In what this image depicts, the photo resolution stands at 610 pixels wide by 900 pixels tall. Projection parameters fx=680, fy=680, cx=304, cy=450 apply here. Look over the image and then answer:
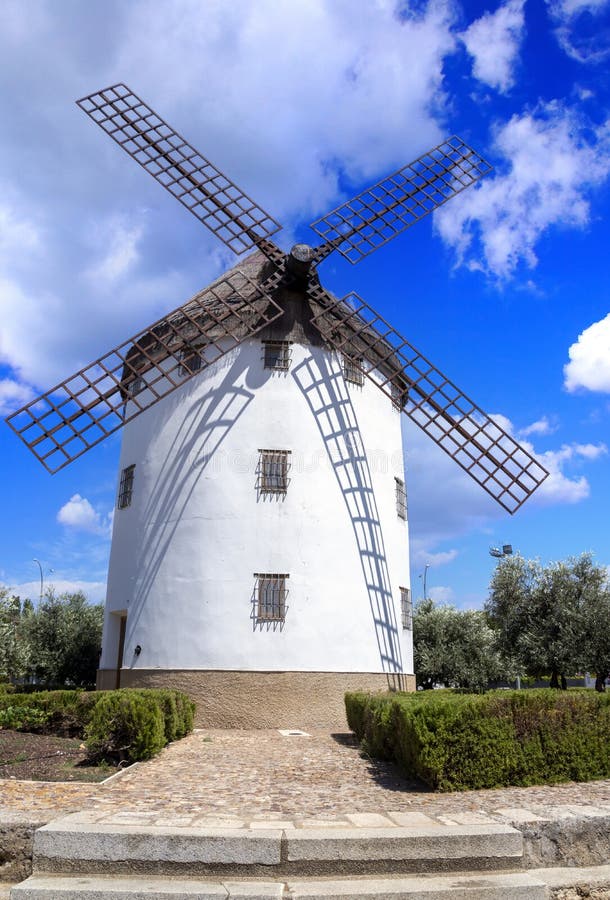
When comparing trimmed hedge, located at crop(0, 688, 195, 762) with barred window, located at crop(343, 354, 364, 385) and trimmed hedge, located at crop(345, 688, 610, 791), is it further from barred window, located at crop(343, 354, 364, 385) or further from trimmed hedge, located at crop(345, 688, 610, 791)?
barred window, located at crop(343, 354, 364, 385)

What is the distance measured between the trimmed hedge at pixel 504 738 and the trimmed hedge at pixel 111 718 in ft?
12.2

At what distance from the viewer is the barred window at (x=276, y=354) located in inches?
682

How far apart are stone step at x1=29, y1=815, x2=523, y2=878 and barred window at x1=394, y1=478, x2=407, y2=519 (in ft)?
44.0

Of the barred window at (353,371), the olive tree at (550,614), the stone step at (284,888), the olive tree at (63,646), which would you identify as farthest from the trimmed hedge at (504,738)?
the olive tree at (63,646)

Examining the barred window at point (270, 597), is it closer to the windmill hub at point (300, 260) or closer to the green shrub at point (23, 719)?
the green shrub at point (23, 719)

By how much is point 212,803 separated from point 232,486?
31.9 feet

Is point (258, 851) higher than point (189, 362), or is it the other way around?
point (189, 362)

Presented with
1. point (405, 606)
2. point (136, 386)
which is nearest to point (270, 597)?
point (405, 606)

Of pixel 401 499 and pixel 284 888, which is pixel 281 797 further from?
pixel 401 499

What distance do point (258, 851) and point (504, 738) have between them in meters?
4.31

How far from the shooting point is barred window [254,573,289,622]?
15.6 meters

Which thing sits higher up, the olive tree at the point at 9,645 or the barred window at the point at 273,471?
the barred window at the point at 273,471

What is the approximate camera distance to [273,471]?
54.4ft

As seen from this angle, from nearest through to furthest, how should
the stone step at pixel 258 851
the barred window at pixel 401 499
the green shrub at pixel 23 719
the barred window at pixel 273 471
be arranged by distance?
the stone step at pixel 258 851 → the green shrub at pixel 23 719 → the barred window at pixel 273 471 → the barred window at pixel 401 499
